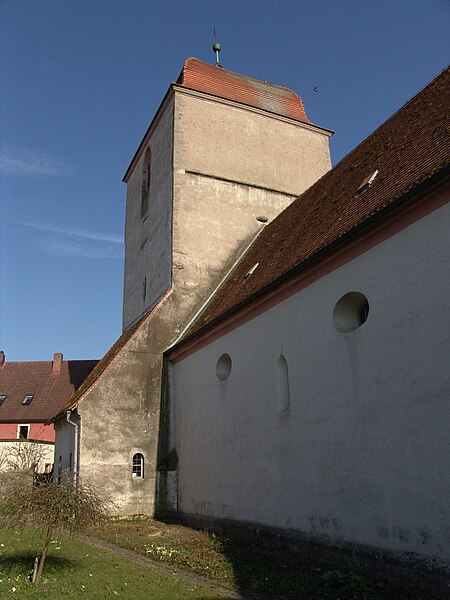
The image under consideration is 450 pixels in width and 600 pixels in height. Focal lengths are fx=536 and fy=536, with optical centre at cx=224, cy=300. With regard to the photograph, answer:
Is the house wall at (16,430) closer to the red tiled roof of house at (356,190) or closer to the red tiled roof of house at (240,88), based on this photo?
the red tiled roof of house at (356,190)

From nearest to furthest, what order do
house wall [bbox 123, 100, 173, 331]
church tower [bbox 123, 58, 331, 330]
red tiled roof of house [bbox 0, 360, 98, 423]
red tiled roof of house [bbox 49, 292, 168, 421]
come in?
red tiled roof of house [bbox 49, 292, 168, 421] → church tower [bbox 123, 58, 331, 330] → house wall [bbox 123, 100, 173, 331] → red tiled roof of house [bbox 0, 360, 98, 423]

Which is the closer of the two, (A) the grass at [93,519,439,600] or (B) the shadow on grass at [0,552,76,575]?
(A) the grass at [93,519,439,600]

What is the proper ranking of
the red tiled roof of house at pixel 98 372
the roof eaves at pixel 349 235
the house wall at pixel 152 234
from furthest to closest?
the house wall at pixel 152 234, the red tiled roof of house at pixel 98 372, the roof eaves at pixel 349 235

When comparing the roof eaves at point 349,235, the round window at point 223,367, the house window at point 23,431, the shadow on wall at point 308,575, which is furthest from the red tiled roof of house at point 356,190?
the house window at point 23,431

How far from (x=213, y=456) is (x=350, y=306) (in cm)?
601

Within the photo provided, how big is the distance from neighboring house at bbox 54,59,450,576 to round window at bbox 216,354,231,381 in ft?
0.12

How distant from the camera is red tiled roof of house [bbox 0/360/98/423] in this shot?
1411 inches

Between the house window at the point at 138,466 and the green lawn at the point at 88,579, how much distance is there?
4.81 metres

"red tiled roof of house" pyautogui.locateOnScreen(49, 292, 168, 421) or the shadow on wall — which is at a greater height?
"red tiled roof of house" pyautogui.locateOnScreen(49, 292, 168, 421)

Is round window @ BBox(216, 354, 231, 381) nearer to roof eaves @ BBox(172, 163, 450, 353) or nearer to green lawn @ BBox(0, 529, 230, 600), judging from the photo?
roof eaves @ BBox(172, 163, 450, 353)

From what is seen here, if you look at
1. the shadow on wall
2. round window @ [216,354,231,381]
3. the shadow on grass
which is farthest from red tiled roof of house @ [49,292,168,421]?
the shadow on wall

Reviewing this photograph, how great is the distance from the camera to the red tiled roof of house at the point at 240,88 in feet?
66.5

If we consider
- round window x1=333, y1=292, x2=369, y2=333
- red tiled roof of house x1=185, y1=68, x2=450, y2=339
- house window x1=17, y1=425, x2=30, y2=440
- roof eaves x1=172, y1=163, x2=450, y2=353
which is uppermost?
red tiled roof of house x1=185, y1=68, x2=450, y2=339

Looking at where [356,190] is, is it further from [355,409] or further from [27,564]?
[27,564]
